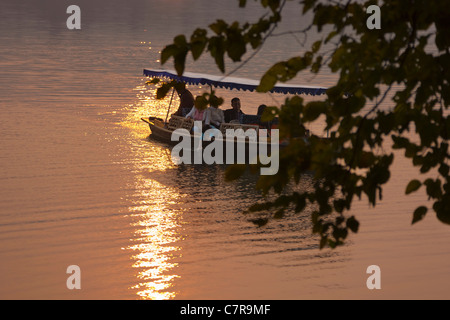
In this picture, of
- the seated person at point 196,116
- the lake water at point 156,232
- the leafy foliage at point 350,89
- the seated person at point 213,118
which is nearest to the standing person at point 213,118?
the seated person at point 213,118

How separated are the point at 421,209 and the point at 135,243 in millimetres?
8138

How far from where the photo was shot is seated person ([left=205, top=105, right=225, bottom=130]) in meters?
18.0

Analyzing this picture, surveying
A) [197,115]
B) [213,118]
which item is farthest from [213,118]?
[197,115]

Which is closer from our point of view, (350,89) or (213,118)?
(350,89)

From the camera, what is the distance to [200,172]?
1695 centimetres

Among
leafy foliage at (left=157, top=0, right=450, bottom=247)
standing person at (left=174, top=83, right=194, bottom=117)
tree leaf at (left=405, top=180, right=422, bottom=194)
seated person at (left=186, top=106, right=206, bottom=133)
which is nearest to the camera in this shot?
leafy foliage at (left=157, top=0, right=450, bottom=247)

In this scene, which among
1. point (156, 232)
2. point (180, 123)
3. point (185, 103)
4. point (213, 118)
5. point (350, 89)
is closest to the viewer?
point (350, 89)

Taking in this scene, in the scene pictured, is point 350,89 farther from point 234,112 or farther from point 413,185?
point 234,112

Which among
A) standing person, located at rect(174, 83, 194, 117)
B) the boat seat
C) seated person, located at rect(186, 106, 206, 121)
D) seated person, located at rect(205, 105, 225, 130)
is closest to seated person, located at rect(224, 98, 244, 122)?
seated person, located at rect(205, 105, 225, 130)

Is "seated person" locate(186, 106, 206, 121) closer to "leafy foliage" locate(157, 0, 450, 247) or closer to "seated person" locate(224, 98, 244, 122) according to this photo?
"seated person" locate(224, 98, 244, 122)

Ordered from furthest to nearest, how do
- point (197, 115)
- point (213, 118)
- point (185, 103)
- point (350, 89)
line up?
point (185, 103) → point (197, 115) → point (213, 118) → point (350, 89)

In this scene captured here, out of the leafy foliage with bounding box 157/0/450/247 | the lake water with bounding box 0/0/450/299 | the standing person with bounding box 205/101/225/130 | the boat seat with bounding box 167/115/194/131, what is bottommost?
the lake water with bounding box 0/0/450/299

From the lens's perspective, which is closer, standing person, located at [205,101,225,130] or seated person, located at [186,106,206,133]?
standing person, located at [205,101,225,130]

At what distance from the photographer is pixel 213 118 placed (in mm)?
18234
